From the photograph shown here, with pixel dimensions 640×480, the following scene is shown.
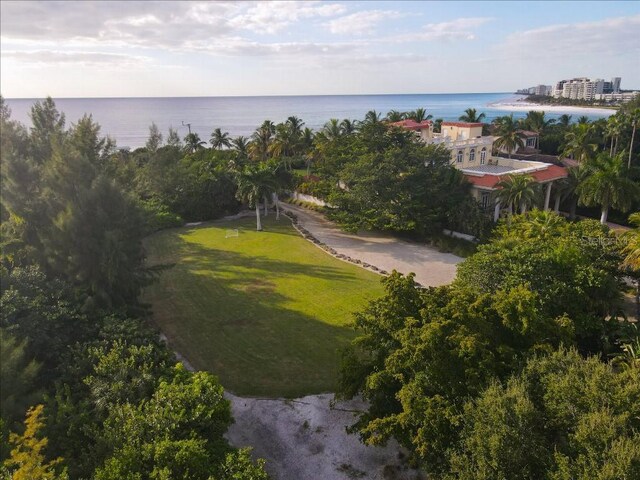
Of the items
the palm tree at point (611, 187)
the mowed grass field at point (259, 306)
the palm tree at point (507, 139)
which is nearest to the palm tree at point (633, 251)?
the mowed grass field at point (259, 306)

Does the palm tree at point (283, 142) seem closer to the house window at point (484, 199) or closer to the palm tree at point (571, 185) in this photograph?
the house window at point (484, 199)

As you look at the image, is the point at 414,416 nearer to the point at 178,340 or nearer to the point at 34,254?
the point at 178,340

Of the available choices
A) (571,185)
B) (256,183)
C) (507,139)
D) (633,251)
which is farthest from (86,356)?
(507,139)

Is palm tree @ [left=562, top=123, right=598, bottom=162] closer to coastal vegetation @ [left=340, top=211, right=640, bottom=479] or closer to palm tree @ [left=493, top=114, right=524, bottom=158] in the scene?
palm tree @ [left=493, top=114, right=524, bottom=158]

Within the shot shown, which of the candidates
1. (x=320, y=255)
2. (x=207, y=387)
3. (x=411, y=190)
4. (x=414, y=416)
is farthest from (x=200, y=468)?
(x=411, y=190)

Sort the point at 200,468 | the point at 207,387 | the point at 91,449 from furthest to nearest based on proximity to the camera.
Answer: the point at 207,387 < the point at 91,449 < the point at 200,468

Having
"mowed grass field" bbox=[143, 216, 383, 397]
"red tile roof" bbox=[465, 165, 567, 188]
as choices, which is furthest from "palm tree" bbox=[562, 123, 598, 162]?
"mowed grass field" bbox=[143, 216, 383, 397]

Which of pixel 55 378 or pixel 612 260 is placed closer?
pixel 55 378

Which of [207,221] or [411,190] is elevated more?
[411,190]
